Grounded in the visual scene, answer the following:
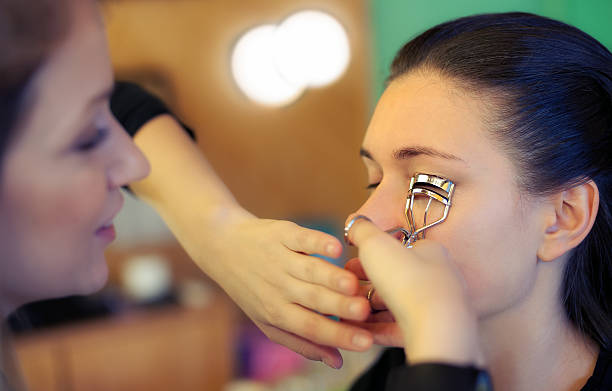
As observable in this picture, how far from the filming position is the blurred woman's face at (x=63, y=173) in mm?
507

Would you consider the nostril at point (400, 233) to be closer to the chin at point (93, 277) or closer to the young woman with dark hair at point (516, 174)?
the young woman with dark hair at point (516, 174)

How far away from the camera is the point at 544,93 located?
0.75m

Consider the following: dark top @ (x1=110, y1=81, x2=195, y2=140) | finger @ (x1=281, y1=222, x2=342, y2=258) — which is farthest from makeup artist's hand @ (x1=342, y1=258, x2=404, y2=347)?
dark top @ (x1=110, y1=81, x2=195, y2=140)

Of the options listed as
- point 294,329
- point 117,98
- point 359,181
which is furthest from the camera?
point 359,181

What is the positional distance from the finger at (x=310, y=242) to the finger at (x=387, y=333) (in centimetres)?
13

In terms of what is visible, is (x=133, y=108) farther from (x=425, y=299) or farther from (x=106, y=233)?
(x=425, y=299)

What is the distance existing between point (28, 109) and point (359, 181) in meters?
2.22

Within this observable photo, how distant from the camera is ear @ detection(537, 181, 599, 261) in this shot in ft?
2.52

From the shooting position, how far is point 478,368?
18.2 inches

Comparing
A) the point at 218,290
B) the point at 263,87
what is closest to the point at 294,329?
the point at 263,87

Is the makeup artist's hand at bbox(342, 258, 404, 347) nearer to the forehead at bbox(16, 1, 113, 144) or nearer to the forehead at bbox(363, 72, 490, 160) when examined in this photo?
the forehead at bbox(363, 72, 490, 160)

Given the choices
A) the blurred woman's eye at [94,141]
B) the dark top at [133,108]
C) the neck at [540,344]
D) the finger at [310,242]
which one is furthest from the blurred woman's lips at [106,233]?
the neck at [540,344]

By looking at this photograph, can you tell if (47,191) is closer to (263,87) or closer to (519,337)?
(519,337)

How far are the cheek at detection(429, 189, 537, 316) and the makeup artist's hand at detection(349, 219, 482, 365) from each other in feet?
0.61
